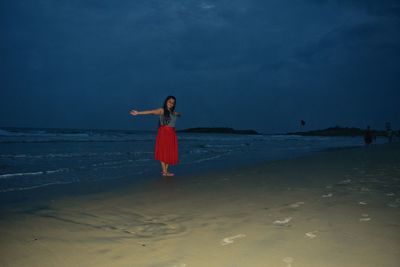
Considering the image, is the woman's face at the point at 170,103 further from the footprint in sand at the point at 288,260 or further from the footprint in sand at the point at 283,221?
the footprint in sand at the point at 288,260

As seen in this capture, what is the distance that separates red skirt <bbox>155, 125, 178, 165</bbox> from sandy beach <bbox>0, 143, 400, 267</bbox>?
2.85 metres

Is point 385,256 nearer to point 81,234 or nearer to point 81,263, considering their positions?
point 81,263

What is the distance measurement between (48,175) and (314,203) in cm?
632

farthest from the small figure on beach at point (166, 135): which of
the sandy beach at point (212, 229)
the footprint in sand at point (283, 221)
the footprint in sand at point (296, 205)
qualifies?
the footprint in sand at point (283, 221)

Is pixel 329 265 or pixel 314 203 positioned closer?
pixel 329 265

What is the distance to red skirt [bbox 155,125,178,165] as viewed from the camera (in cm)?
825

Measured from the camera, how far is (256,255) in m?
2.45

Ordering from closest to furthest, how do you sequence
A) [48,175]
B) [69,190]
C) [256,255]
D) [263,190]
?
[256,255] → [263,190] → [69,190] → [48,175]

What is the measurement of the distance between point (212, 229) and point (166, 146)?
523cm

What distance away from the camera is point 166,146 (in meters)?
8.26

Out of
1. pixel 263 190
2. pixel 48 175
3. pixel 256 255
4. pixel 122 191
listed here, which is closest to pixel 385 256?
pixel 256 255

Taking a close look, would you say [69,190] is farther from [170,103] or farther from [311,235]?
[311,235]

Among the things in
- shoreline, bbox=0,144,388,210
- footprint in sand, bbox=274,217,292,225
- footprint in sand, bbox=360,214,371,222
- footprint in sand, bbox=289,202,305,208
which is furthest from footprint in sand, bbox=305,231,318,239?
shoreline, bbox=0,144,388,210

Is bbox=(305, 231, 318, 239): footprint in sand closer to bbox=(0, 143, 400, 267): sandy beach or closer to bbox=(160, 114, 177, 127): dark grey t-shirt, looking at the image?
bbox=(0, 143, 400, 267): sandy beach
